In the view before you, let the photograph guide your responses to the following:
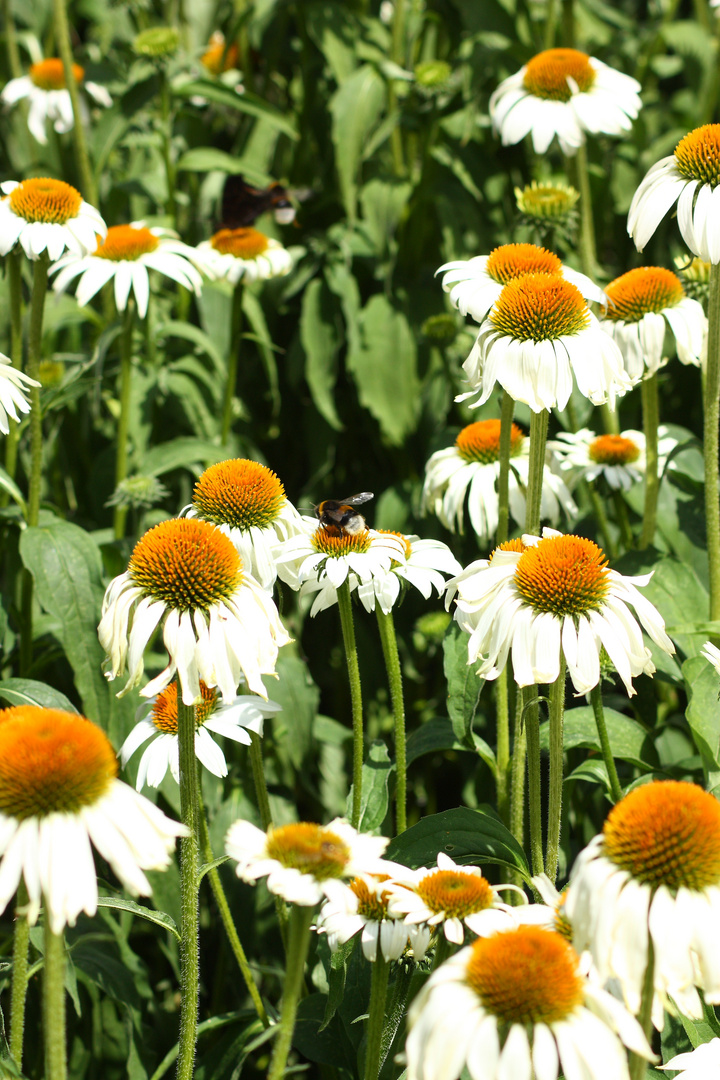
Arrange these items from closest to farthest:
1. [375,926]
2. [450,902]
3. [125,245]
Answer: [450,902] → [375,926] → [125,245]

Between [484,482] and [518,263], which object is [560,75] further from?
[484,482]

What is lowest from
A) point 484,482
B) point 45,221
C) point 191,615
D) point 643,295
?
point 191,615

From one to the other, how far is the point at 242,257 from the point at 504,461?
1.00 m

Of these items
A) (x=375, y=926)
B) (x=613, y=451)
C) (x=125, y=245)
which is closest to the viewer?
(x=375, y=926)

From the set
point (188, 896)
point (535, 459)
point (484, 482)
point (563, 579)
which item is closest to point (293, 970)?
point (188, 896)

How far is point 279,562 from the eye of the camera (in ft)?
4.61

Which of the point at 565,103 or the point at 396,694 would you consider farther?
the point at 565,103

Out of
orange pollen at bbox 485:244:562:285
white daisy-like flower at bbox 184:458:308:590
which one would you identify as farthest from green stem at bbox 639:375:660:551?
white daisy-like flower at bbox 184:458:308:590

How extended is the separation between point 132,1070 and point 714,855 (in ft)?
3.76

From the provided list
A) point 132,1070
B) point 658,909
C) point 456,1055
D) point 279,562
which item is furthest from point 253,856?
point 132,1070

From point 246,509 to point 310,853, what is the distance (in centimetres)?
65

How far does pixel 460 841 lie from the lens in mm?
1351

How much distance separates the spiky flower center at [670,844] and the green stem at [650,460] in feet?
3.52

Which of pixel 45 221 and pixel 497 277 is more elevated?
pixel 45 221
